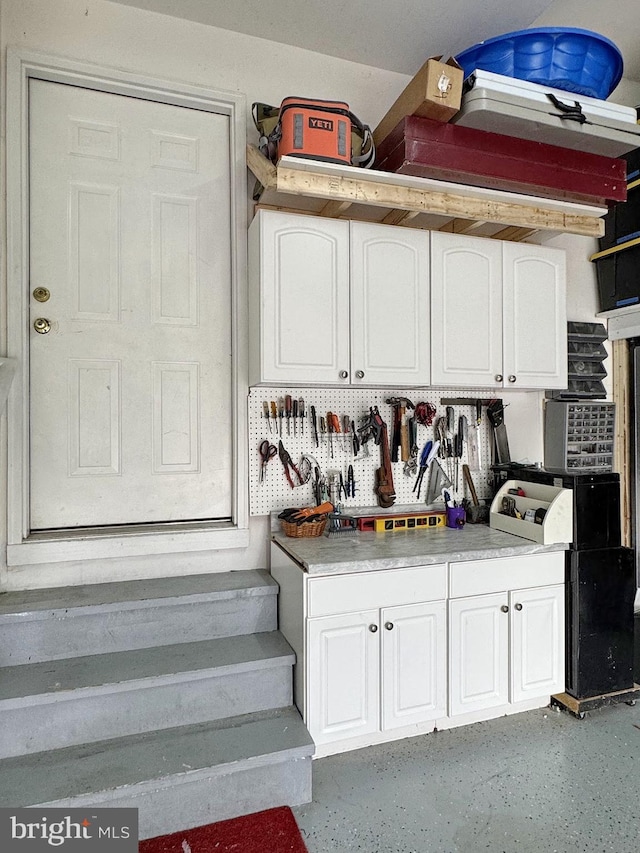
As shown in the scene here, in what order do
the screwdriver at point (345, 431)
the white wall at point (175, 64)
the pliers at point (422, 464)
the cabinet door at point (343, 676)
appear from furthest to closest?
the pliers at point (422, 464)
the screwdriver at point (345, 431)
the white wall at point (175, 64)
the cabinet door at point (343, 676)

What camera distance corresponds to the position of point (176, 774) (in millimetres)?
1565

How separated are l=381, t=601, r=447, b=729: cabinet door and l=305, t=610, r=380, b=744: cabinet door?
5cm

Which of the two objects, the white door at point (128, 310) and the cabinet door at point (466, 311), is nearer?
the white door at point (128, 310)

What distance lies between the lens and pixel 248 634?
7.04 feet

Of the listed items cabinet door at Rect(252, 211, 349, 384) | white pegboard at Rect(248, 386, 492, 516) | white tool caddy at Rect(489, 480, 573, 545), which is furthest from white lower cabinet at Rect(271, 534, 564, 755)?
cabinet door at Rect(252, 211, 349, 384)

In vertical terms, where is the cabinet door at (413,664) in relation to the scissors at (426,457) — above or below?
below

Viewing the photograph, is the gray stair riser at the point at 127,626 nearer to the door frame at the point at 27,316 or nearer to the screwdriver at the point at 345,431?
the door frame at the point at 27,316

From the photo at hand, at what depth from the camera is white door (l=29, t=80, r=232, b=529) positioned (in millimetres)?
2164

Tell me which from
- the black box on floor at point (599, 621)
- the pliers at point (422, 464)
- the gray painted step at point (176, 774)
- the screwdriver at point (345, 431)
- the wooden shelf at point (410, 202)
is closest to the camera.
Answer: the gray painted step at point (176, 774)

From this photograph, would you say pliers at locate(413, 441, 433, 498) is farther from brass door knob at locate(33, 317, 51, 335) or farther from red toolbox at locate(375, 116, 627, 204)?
brass door knob at locate(33, 317, 51, 335)

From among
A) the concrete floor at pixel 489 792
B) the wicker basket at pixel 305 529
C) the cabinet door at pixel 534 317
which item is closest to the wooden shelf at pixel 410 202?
the cabinet door at pixel 534 317

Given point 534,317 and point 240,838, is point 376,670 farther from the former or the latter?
point 534,317

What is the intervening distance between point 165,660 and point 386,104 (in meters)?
2.91

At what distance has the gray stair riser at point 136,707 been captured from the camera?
5.42 feet
